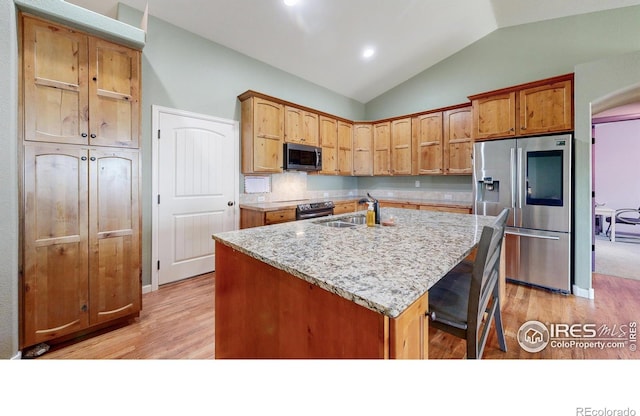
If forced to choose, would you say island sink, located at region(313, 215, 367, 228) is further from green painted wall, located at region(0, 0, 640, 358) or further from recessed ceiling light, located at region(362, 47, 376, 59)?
recessed ceiling light, located at region(362, 47, 376, 59)

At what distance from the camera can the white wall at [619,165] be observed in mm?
5121

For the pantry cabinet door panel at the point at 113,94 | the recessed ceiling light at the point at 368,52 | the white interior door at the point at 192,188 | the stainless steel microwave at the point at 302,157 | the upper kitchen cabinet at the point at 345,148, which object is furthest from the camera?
the upper kitchen cabinet at the point at 345,148

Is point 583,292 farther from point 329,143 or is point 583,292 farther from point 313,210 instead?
point 329,143

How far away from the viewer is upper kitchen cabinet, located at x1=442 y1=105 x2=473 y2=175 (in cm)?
379

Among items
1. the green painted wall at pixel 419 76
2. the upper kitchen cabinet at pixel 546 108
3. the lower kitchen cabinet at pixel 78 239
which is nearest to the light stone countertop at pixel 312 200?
the green painted wall at pixel 419 76

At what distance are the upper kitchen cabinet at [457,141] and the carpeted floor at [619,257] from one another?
7.16 ft

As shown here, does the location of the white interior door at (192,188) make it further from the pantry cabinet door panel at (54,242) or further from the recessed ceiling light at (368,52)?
the recessed ceiling light at (368,52)

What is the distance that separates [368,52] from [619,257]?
500cm

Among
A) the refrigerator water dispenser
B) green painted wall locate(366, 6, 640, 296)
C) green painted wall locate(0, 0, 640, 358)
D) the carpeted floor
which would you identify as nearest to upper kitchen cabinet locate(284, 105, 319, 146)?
green painted wall locate(0, 0, 640, 358)

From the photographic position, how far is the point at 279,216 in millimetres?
3307

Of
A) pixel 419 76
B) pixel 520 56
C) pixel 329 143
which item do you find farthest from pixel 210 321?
pixel 520 56

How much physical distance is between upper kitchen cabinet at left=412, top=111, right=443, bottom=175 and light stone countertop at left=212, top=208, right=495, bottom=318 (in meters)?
2.59
